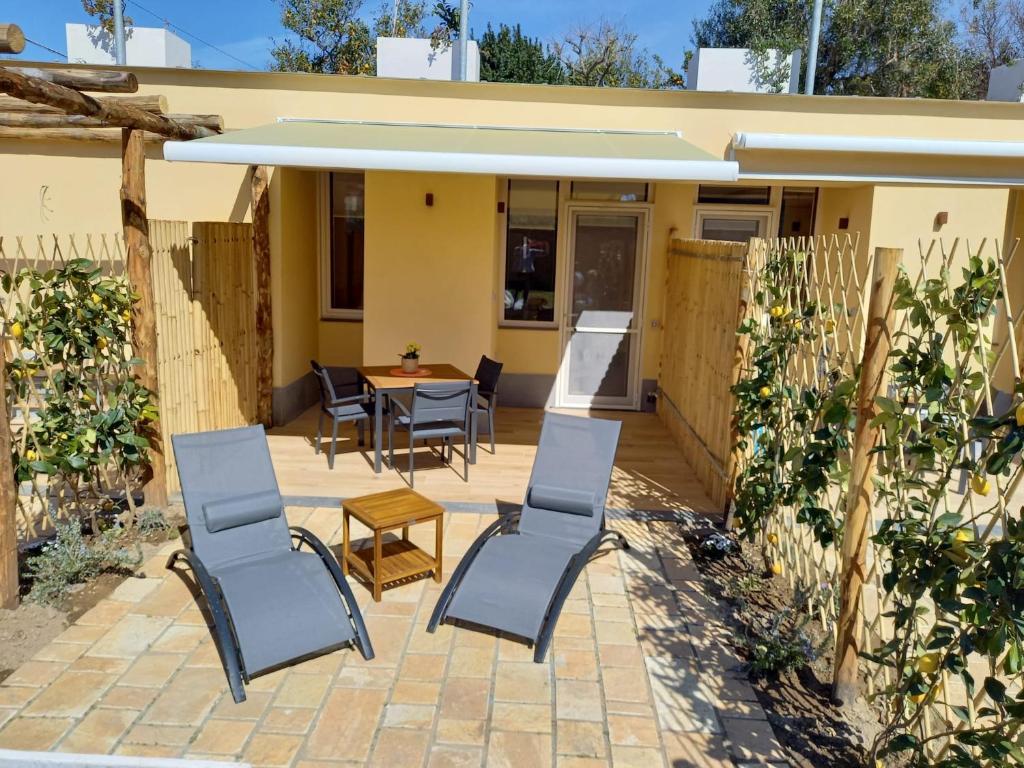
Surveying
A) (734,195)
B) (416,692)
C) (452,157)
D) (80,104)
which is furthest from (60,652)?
(734,195)

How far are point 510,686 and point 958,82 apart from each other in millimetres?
32454

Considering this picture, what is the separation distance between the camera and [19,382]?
608cm

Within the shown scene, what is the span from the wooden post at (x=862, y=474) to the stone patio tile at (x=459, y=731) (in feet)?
7.97

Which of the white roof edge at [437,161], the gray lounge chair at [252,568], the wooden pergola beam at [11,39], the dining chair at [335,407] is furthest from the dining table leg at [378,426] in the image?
the wooden pergola beam at [11,39]

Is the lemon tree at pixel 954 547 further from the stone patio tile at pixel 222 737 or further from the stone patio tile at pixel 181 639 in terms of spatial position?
the stone patio tile at pixel 181 639

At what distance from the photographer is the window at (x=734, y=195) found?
40.3 ft

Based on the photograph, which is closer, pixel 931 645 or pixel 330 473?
pixel 931 645

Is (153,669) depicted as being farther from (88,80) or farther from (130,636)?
(88,80)

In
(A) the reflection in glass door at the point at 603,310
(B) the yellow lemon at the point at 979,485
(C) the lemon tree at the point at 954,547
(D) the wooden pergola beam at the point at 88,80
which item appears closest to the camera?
(C) the lemon tree at the point at 954,547

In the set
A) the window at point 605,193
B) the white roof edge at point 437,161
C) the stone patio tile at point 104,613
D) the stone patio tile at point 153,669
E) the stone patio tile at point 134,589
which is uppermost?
the window at point 605,193

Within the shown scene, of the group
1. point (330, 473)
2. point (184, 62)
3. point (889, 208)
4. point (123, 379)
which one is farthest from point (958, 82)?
point (123, 379)

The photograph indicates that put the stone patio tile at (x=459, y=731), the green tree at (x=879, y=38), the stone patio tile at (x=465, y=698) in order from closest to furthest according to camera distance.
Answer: the stone patio tile at (x=459, y=731)
the stone patio tile at (x=465, y=698)
the green tree at (x=879, y=38)

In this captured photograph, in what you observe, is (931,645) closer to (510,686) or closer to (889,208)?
(510,686)

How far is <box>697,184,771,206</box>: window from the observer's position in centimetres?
1228
